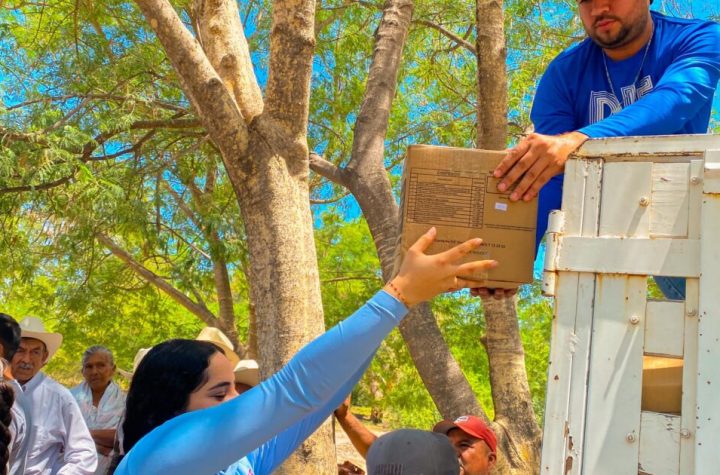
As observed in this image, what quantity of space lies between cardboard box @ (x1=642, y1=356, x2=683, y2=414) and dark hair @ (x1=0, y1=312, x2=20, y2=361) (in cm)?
298

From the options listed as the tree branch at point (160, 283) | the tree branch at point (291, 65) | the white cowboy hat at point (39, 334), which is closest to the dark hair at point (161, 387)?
the tree branch at point (291, 65)

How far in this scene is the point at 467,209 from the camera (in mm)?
2410

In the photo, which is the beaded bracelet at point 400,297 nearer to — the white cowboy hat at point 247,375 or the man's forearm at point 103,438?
the white cowboy hat at point 247,375

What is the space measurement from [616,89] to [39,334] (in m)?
4.25

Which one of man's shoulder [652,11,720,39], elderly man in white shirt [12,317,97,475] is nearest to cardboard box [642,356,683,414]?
man's shoulder [652,11,720,39]

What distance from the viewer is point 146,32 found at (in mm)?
11422

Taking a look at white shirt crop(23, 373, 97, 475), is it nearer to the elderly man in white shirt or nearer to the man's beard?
the elderly man in white shirt

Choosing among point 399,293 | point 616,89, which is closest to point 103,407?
point 616,89

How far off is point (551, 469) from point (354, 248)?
13786 mm

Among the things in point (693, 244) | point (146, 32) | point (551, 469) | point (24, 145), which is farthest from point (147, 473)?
point (146, 32)

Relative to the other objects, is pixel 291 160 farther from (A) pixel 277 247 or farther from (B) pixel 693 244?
(B) pixel 693 244

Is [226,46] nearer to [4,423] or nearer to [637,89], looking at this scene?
[4,423]

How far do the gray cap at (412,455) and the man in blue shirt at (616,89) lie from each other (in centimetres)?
67

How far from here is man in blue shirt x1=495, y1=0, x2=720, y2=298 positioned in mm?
2404
